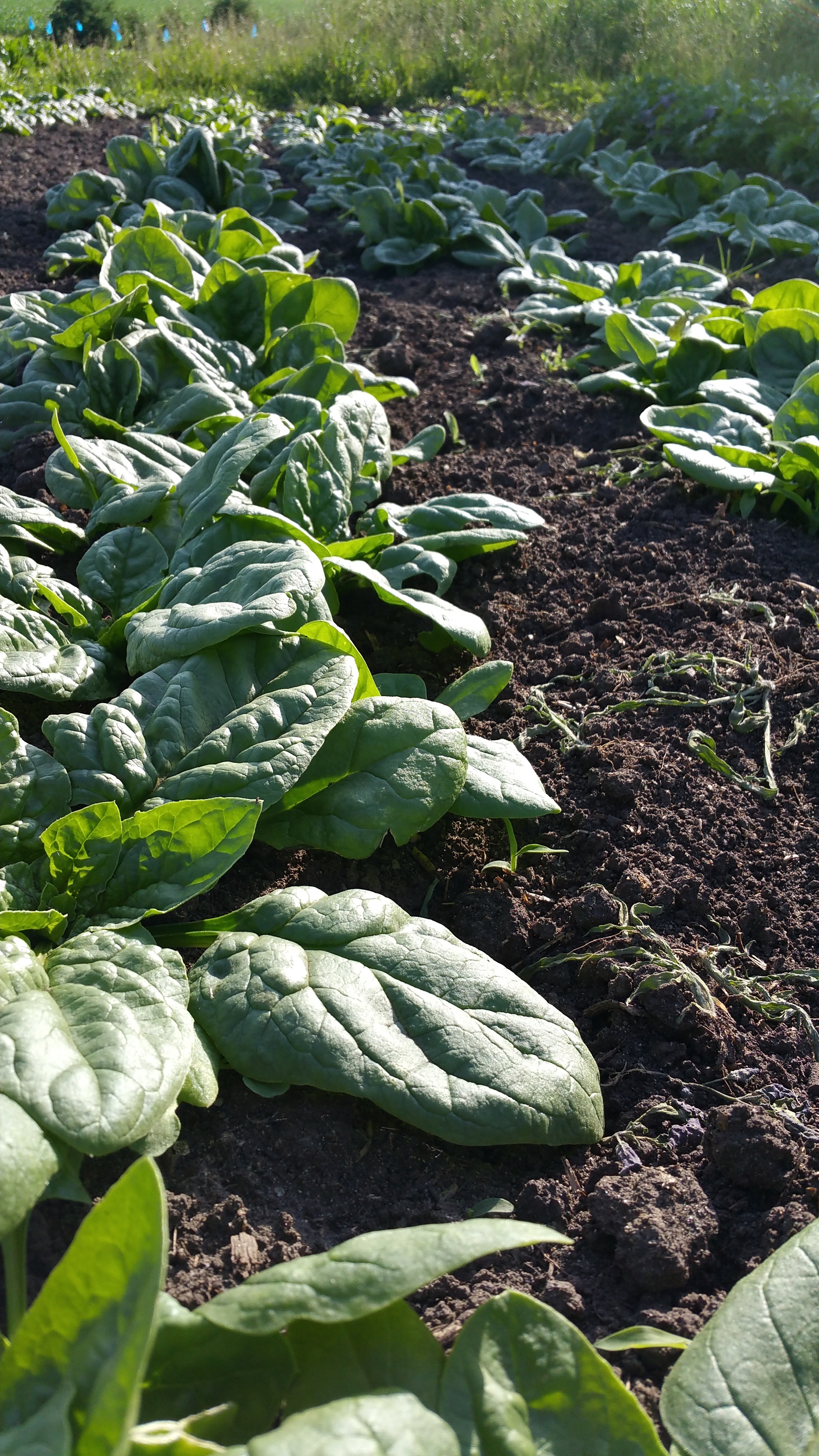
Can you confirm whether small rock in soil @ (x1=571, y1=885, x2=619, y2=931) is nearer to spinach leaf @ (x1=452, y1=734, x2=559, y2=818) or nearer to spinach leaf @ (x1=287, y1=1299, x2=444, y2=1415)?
spinach leaf @ (x1=452, y1=734, x2=559, y2=818)

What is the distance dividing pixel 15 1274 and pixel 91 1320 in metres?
0.26

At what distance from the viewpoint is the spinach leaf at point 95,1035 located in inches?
51.6

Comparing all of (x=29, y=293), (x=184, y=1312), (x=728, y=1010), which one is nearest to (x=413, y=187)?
(x=29, y=293)

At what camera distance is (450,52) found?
11008 mm

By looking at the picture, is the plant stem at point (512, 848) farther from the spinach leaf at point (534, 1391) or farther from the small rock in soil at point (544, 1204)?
the spinach leaf at point (534, 1391)

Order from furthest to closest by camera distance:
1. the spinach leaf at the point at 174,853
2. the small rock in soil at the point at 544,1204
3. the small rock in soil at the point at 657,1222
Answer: the spinach leaf at the point at 174,853, the small rock in soil at the point at 544,1204, the small rock in soil at the point at 657,1222

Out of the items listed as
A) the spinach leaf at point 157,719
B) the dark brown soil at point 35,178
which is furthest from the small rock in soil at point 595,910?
the dark brown soil at point 35,178

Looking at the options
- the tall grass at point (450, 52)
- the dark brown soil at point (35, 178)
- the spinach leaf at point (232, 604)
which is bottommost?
the spinach leaf at point (232, 604)

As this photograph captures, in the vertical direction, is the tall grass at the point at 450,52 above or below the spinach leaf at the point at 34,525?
above

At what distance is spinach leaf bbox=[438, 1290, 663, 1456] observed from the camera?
1165mm

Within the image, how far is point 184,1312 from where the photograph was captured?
4.01 feet

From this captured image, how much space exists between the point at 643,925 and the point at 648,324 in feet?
9.22

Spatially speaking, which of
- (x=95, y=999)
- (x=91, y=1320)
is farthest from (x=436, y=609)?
(x=91, y=1320)

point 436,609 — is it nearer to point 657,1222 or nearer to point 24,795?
point 24,795
